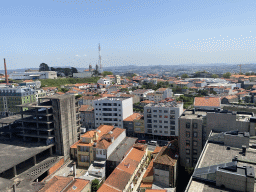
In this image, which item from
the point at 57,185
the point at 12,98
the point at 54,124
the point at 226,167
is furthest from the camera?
the point at 12,98

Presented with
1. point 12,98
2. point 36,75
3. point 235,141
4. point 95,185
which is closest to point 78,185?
point 95,185

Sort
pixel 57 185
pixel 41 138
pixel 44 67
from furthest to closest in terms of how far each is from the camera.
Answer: pixel 44 67 → pixel 41 138 → pixel 57 185

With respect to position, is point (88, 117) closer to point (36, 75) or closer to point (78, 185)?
point (78, 185)

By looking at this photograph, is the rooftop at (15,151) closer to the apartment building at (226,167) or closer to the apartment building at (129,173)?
the apartment building at (129,173)

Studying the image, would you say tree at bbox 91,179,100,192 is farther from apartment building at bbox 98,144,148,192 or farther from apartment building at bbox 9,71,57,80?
apartment building at bbox 9,71,57,80

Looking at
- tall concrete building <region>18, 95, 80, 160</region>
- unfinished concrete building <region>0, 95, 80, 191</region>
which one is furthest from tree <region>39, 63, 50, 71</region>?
tall concrete building <region>18, 95, 80, 160</region>
